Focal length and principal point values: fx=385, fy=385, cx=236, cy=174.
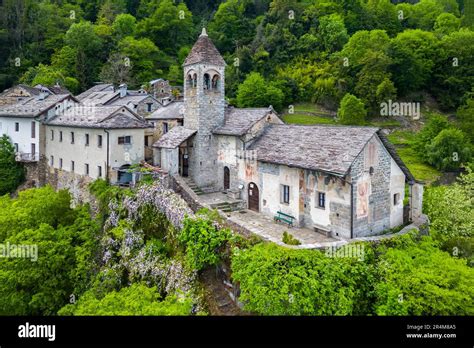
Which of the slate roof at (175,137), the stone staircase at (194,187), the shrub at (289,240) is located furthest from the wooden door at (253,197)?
the shrub at (289,240)

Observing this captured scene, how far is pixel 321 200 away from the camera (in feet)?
78.4

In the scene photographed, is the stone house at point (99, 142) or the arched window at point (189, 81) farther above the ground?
the arched window at point (189, 81)

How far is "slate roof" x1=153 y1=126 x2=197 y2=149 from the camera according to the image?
31.5 m

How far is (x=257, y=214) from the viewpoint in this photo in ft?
91.7

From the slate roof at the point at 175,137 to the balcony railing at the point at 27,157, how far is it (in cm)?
1489

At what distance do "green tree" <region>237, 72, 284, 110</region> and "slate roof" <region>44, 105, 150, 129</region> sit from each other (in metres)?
27.8

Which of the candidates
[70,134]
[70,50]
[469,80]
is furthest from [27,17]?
[469,80]

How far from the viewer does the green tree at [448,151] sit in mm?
43181

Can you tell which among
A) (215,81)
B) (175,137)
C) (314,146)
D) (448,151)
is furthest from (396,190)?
(448,151)

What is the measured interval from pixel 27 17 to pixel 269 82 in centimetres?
5311

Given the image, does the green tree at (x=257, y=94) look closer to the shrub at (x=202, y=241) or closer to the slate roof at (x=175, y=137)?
the slate roof at (x=175, y=137)

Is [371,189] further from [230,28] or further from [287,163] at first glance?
[230,28]

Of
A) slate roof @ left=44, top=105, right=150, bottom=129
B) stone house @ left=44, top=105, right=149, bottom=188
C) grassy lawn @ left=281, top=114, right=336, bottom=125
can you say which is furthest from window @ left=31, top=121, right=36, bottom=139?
grassy lawn @ left=281, top=114, right=336, bottom=125

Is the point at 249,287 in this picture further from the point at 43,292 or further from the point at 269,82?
the point at 269,82
